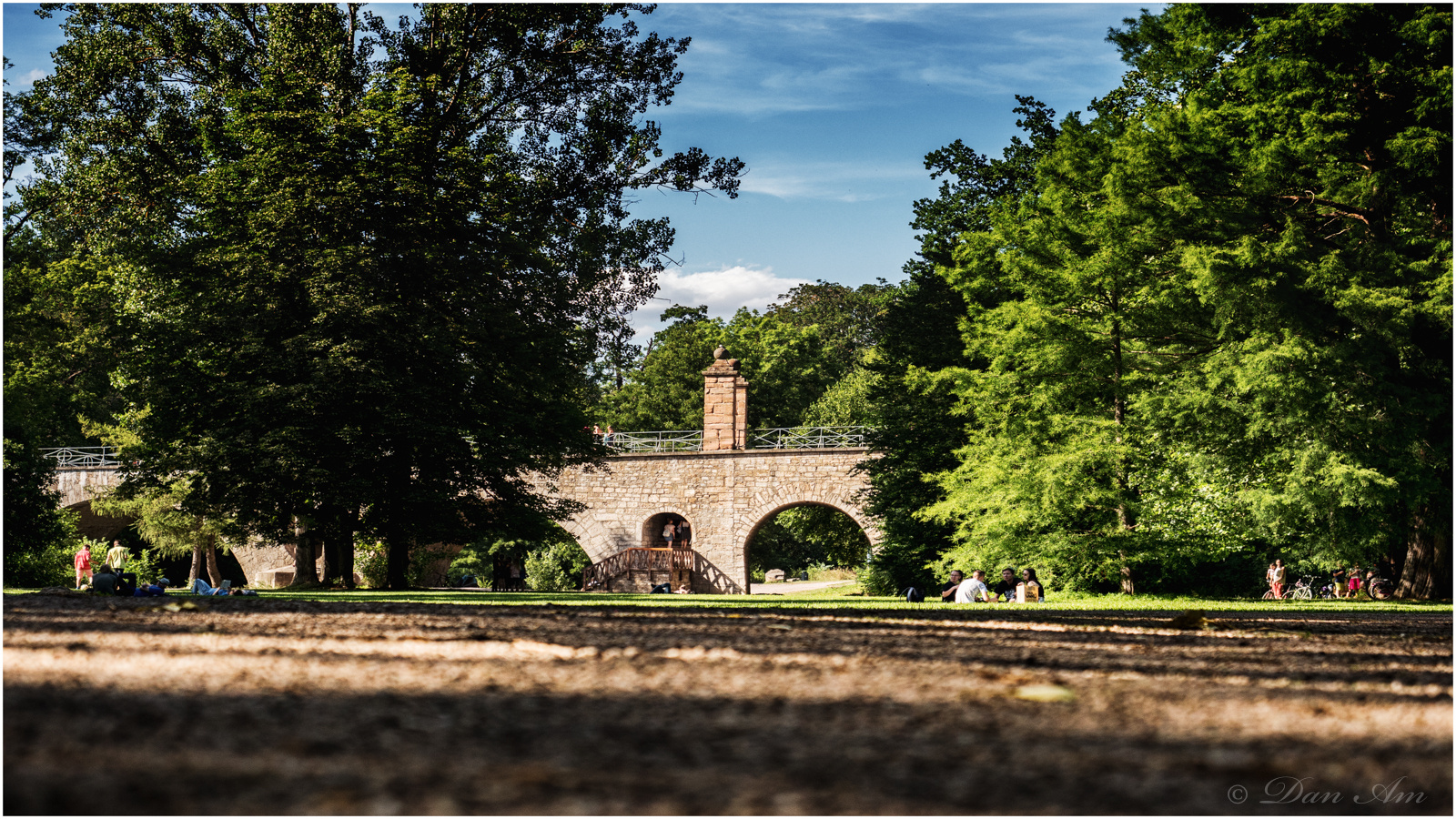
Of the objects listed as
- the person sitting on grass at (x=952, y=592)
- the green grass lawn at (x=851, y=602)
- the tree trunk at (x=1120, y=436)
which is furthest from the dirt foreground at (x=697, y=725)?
the tree trunk at (x=1120, y=436)

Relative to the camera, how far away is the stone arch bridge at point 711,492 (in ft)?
111

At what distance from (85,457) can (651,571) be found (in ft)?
62.2

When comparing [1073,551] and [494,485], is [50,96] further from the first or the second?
[1073,551]

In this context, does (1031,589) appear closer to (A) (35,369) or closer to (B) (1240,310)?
(B) (1240,310)

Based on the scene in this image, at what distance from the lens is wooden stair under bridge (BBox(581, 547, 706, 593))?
113 ft

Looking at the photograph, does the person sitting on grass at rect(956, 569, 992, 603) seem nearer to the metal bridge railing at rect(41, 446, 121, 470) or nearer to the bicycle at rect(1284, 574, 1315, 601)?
the bicycle at rect(1284, 574, 1315, 601)

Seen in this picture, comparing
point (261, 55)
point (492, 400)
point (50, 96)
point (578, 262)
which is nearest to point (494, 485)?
point (492, 400)

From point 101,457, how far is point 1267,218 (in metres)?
35.7

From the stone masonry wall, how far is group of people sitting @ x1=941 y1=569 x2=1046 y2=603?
602 inches

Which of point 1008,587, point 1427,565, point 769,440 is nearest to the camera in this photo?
point 1427,565

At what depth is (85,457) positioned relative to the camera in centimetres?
3869

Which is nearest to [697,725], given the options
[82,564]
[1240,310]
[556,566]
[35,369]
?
[1240,310]

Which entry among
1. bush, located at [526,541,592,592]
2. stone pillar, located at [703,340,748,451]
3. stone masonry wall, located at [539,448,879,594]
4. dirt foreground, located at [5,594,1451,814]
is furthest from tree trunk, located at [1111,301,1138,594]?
bush, located at [526,541,592,592]

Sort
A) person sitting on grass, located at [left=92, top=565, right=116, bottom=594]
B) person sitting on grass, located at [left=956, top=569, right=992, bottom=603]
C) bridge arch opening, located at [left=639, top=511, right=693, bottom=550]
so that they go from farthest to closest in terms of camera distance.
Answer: bridge arch opening, located at [left=639, top=511, right=693, bottom=550]
person sitting on grass, located at [left=956, top=569, right=992, bottom=603]
person sitting on grass, located at [left=92, top=565, right=116, bottom=594]
